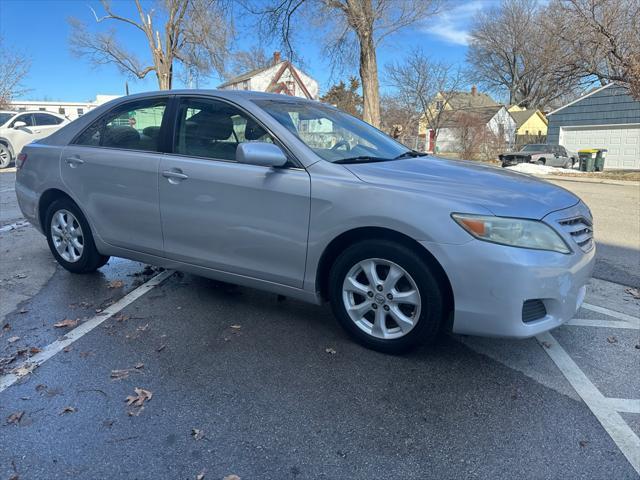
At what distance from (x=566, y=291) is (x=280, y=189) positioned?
186 centimetres

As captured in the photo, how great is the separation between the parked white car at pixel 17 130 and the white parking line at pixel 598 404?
15.8m

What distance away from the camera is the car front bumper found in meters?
2.63

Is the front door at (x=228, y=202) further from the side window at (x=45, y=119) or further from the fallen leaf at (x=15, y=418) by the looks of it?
the side window at (x=45, y=119)

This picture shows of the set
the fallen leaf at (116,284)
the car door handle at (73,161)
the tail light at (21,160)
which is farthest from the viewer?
the tail light at (21,160)

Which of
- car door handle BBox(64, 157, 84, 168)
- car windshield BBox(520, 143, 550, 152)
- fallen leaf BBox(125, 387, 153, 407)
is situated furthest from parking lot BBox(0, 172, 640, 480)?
car windshield BBox(520, 143, 550, 152)

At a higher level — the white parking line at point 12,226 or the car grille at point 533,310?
the car grille at point 533,310

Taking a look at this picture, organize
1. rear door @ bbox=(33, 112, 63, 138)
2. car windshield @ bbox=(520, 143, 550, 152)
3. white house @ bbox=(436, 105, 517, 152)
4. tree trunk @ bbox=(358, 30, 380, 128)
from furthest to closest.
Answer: white house @ bbox=(436, 105, 517, 152)
car windshield @ bbox=(520, 143, 550, 152)
rear door @ bbox=(33, 112, 63, 138)
tree trunk @ bbox=(358, 30, 380, 128)

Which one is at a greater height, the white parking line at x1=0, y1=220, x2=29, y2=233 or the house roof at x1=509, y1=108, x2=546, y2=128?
the house roof at x1=509, y1=108, x2=546, y2=128

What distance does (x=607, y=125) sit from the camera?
2584cm

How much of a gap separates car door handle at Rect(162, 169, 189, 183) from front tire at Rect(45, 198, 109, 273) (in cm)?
120

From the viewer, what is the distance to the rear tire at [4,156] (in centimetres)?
1485

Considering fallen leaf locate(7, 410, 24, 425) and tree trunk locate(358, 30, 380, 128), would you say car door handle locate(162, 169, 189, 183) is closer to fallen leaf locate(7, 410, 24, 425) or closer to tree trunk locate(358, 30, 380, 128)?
fallen leaf locate(7, 410, 24, 425)

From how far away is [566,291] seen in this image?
2789 mm

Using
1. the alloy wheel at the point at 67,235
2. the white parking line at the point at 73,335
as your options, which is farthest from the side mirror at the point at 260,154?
the alloy wheel at the point at 67,235
